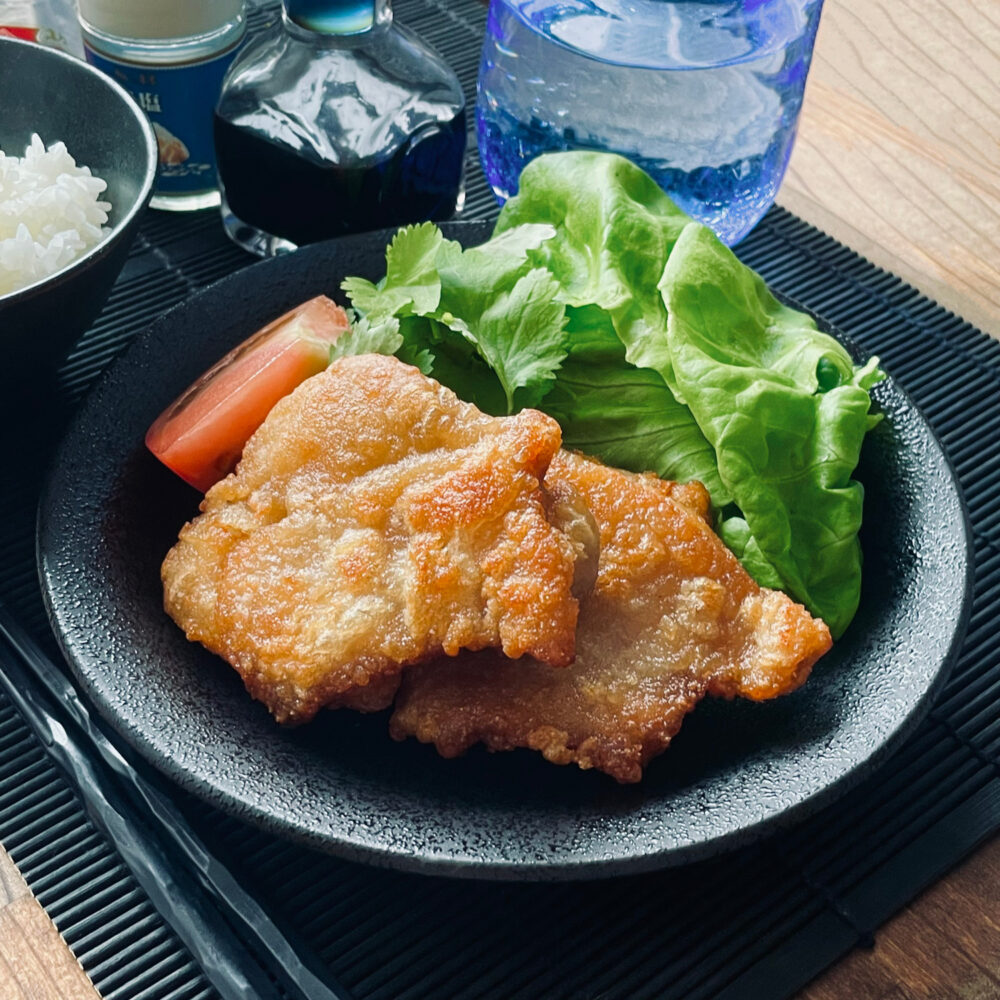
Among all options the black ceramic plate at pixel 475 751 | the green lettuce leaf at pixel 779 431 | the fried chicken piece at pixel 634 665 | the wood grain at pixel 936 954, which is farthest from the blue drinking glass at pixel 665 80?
the wood grain at pixel 936 954

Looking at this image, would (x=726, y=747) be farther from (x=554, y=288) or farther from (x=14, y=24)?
(x=14, y=24)

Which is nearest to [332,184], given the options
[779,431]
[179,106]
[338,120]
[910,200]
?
[338,120]

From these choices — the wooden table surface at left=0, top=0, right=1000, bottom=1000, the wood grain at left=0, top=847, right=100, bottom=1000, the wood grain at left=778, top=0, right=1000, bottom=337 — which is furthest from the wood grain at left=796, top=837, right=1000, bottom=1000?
the wood grain at left=778, top=0, right=1000, bottom=337

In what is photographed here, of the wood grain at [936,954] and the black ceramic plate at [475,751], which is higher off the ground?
the black ceramic plate at [475,751]

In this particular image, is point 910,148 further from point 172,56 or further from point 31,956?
point 31,956

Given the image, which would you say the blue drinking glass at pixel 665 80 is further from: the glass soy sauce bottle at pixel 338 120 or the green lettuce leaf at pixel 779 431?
the green lettuce leaf at pixel 779 431
